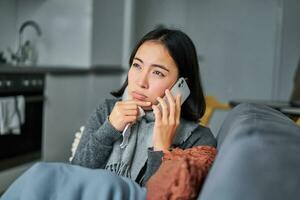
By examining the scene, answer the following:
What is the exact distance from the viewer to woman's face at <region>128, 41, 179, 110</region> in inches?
43.3

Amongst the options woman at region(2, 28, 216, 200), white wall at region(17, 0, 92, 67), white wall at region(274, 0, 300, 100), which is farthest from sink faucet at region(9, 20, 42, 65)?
white wall at region(274, 0, 300, 100)

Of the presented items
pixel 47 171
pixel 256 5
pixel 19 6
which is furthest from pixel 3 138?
pixel 256 5

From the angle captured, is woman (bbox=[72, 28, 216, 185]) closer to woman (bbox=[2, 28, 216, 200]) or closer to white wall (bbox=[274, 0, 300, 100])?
woman (bbox=[2, 28, 216, 200])

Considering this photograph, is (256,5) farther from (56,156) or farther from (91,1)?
(56,156)

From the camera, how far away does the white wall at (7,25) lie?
3.54 metres

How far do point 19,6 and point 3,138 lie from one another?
1.54 metres

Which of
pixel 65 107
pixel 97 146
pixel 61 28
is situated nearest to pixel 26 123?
pixel 65 107

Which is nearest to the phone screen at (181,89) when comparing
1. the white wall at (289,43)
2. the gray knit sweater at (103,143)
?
the gray knit sweater at (103,143)

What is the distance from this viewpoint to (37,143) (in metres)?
3.09

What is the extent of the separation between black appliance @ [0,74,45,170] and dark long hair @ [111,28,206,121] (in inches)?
70.5

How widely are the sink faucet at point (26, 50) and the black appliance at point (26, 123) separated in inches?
21.4

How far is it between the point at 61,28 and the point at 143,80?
281 centimetres

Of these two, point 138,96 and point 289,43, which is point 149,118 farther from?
point 289,43

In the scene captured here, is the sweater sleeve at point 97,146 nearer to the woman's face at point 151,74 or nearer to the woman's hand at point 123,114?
the woman's hand at point 123,114
